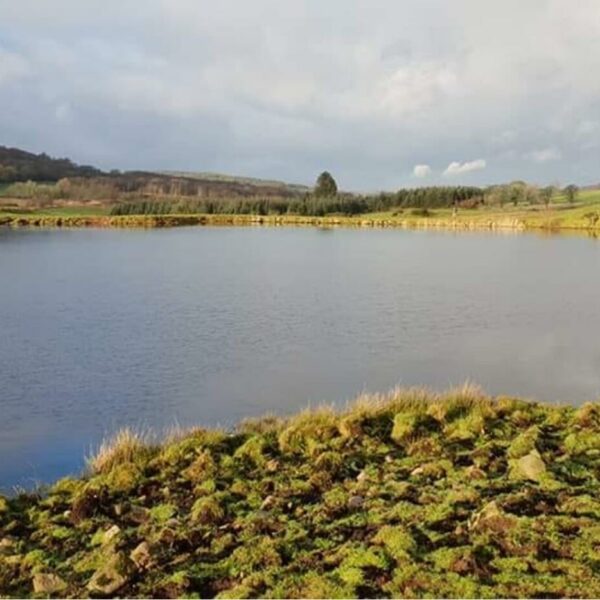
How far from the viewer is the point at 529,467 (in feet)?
27.1

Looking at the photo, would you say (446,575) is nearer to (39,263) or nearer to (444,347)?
(444,347)

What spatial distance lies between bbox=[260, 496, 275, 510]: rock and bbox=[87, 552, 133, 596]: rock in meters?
1.73

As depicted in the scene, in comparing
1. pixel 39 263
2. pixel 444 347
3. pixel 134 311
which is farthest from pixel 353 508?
pixel 39 263

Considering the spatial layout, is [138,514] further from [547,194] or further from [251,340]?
[547,194]

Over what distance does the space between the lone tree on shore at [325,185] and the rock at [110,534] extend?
469 ft

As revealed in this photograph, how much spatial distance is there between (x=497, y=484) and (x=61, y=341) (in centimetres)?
1435

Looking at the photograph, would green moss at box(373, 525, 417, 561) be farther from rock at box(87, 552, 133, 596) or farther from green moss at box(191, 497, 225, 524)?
rock at box(87, 552, 133, 596)

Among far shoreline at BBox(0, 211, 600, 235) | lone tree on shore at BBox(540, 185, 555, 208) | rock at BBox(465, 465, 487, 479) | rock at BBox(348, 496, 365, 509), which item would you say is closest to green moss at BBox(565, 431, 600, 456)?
rock at BBox(465, 465, 487, 479)

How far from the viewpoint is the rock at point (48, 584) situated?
589 cm

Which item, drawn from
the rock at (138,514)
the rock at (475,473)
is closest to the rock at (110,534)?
the rock at (138,514)

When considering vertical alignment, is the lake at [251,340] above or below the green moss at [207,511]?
below

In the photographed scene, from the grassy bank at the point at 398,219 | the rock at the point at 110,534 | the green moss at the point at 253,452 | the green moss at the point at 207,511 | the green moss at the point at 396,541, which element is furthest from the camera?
the grassy bank at the point at 398,219

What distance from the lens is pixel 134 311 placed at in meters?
25.0

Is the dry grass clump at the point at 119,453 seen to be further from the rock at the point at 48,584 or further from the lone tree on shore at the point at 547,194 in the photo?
the lone tree on shore at the point at 547,194
